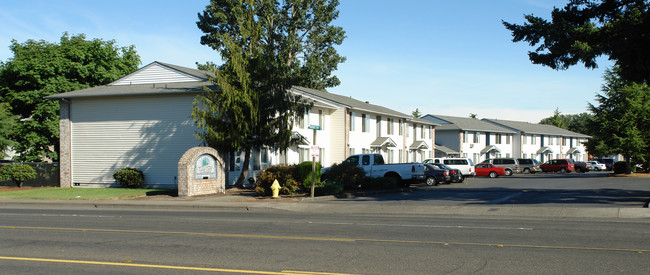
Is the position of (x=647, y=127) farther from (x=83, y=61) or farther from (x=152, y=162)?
(x=83, y=61)

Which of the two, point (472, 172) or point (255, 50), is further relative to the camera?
point (472, 172)

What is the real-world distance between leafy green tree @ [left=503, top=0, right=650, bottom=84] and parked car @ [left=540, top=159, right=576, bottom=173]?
41899 mm

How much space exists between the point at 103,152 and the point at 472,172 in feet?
89.1

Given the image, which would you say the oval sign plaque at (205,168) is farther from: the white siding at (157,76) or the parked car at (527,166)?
the parked car at (527,166)

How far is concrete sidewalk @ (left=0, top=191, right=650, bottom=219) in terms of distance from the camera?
18.0 meters

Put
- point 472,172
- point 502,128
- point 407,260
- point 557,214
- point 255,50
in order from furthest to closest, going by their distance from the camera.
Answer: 1. point 502,128
2. point 472,172
3. point 255,50
4. point 557,214
5. point 407,260

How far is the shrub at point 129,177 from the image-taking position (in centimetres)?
3097

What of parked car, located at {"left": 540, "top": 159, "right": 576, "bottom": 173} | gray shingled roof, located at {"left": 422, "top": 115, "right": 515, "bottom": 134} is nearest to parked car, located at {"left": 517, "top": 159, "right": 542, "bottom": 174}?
parked car, located at {"left": 540, "top": 159, "right": 576, "bottom": 173}

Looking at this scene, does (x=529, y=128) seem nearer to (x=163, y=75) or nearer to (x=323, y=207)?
(x=163, y=75)

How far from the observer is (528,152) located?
79188mm

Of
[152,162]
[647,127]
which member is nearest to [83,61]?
[152,162]

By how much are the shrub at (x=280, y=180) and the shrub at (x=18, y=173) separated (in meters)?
17.6

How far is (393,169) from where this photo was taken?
31312mm

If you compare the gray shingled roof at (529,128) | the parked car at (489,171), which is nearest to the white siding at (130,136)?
the parked car at (489,171)
